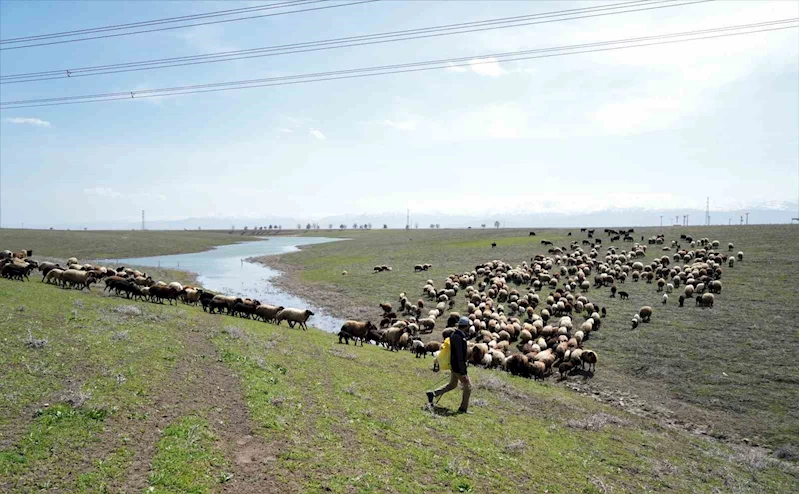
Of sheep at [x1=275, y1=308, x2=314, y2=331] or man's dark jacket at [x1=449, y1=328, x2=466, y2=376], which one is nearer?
man's dark jacket at [x1=449, y1=328, x2=466, y2=376]

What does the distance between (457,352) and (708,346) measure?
1930 centimetres

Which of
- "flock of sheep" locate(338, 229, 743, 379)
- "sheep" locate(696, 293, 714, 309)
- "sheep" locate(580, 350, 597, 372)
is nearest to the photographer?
"sheep" locate(580, 350, 597, 372)

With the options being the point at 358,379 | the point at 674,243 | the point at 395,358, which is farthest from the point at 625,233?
the point at 358,379

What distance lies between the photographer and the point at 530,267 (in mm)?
50219

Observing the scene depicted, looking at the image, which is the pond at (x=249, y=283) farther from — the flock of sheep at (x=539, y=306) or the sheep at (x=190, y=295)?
the sheep at (x=190, y=295)

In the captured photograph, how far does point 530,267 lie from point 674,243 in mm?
22293

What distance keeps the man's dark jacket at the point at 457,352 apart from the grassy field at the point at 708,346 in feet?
34.5

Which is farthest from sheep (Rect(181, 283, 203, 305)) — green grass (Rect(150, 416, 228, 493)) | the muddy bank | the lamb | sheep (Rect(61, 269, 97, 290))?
green grass (Rect(150, 416, 228, 493))

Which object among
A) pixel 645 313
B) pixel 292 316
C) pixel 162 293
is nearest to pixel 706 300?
pixel 645 313

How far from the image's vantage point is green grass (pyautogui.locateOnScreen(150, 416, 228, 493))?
8516 millimetres

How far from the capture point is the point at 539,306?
36.8m

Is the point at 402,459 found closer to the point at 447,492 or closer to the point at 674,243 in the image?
the point at 447,492

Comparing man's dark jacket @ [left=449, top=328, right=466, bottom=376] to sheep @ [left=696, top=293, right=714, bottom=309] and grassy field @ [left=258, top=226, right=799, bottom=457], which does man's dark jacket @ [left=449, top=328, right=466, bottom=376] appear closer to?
grassy field @ [left=258, top=226, right=799, bottom=457]

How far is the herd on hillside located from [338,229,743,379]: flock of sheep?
0.06 m
